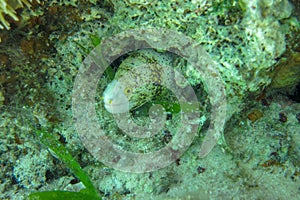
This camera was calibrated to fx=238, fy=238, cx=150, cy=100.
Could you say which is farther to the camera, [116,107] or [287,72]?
[116,107]

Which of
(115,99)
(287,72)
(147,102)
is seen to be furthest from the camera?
(147,102)

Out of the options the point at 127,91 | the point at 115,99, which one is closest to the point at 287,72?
the point at 127,91

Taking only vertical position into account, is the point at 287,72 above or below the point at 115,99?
below

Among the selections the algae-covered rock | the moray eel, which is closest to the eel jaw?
the moray eel

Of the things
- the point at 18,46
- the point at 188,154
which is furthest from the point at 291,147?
the point at 18,46

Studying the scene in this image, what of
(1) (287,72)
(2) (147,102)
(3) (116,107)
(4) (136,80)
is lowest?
(1) (287,72)

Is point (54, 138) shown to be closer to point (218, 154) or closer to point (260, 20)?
point (218, 154)

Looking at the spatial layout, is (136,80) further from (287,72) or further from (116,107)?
(287,72)

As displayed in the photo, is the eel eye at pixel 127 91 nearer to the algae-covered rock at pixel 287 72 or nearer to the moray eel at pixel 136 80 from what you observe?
the moray eel at pixel 136 80

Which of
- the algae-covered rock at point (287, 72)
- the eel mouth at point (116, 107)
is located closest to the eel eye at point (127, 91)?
the eel mouth at point (116, 107)
